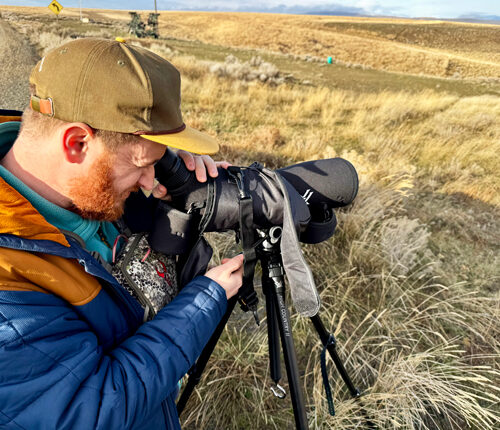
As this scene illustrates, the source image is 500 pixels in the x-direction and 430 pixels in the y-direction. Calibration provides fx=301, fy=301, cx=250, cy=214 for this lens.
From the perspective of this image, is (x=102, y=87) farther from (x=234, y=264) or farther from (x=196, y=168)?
(x=234, y=264)

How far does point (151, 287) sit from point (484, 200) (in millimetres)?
4854

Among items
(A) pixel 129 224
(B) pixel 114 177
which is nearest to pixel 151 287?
(A) pixel 129 224

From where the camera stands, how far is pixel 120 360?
84 cm

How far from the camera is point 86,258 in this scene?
86cm

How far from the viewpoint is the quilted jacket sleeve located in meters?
0.66

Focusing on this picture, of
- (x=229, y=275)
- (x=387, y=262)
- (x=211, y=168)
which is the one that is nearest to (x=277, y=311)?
(x=229, y=275)

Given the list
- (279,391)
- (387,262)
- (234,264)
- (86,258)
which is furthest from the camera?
(387,262)

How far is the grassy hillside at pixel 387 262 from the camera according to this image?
74.1 inches

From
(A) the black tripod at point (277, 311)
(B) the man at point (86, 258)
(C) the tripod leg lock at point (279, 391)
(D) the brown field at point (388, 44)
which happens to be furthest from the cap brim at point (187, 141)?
(D) the brown field at point (388, 44)

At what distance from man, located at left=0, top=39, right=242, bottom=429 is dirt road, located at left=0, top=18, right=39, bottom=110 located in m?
6.38

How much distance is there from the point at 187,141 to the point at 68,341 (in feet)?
2.21

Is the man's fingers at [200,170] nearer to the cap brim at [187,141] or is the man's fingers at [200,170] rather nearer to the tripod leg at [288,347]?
the cap brim at [187,141]

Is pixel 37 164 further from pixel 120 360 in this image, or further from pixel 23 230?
pixel 120 360

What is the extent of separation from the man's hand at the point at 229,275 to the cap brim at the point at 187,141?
17.6 inches
